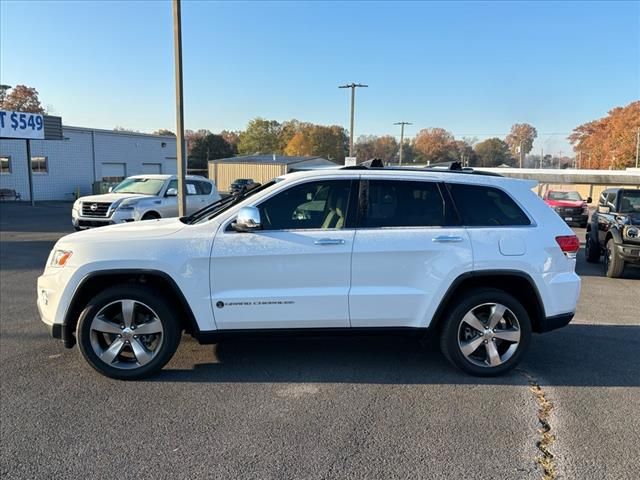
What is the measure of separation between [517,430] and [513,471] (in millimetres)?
558

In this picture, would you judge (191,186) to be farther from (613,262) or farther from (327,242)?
(327,242)

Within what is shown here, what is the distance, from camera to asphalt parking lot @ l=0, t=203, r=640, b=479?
308cm

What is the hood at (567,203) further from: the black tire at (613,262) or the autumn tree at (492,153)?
the autumn tree at (492,153)

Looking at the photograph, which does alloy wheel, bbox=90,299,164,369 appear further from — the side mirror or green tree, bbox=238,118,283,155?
green tree, bbox=238,118,283,155

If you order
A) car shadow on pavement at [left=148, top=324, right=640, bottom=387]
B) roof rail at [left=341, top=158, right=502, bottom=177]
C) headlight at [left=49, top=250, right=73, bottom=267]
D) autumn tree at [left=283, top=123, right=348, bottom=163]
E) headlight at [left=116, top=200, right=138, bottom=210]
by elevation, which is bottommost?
car shadow on pavement at [left=148, top=324, right=640, bottom=387]

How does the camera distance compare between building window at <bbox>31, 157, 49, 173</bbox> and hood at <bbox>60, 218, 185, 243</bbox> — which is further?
building window at <bbox>31, 157, 49, 173</bbox>

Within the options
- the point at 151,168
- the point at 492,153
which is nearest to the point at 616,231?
the point at 151,168

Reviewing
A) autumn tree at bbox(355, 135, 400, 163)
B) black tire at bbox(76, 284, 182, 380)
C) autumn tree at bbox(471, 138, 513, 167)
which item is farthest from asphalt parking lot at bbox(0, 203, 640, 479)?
autumn tree at bbox(355, 135, 400, 163)

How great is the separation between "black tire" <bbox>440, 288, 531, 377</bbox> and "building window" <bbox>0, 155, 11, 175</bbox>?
115ft

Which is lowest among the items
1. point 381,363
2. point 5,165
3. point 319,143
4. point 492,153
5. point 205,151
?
point 381,363

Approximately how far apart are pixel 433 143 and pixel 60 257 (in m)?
94.1

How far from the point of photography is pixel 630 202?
10312 millimetres

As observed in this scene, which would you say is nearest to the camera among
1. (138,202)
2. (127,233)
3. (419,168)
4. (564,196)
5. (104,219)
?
(127,233)

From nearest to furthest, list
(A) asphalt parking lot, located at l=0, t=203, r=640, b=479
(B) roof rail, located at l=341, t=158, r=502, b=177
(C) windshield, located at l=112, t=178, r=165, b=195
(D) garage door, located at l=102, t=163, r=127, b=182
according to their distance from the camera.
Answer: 1. (A) asphalt parking lot, located at l=0, t=203, r=640, b=479
2. (B) roof rail, located at l=341, t=158, r=502, b=177
3. (C) windshield, located at l=112, t=178, r=165, b=195
4. (D) garage door, located at l=102, t=163, r=127, b=182
